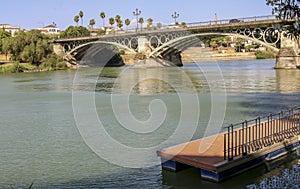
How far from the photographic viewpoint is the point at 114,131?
17.2 m

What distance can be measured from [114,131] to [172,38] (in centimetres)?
4783

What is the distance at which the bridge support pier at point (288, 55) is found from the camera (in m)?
51.9

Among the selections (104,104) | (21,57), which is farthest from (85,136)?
(21,57)

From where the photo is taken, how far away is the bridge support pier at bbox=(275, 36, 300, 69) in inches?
2044

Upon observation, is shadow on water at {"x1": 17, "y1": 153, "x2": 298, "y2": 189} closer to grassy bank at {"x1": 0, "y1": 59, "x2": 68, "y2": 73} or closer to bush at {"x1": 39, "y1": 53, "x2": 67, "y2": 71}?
grassy bank at {"x1": 0, "y1": 59, "x2": 68, "y2": 73}

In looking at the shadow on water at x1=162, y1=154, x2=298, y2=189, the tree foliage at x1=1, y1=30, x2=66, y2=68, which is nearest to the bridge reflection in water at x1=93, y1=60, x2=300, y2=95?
the shadow on water at x1=162, y1=154, x2=298, y2=189

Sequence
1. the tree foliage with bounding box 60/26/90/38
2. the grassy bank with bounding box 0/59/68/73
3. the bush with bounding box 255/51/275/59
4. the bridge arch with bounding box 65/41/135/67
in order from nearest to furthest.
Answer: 1. the grassy bank with bounding box 0/59/68/73
2. the bridge arch with bounding box 65/41/135/67
3. the tree foliage with bounding box 60/26/90/38
4. the bush with bounding box 255/51/275/59

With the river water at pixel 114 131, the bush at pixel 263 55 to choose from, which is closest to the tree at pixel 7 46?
the river water at pixel 114 131

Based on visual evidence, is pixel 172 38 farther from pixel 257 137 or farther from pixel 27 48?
pixel 257 137

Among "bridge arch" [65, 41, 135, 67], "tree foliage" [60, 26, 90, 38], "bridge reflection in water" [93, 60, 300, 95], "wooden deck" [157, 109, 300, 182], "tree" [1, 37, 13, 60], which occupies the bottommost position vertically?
"bridge reflection in water" [93, 60, 300, 95]

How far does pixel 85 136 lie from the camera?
639 inches

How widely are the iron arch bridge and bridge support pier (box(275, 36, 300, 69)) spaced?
2.96 feet

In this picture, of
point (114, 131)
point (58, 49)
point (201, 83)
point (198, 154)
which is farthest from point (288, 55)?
point (58, 49)

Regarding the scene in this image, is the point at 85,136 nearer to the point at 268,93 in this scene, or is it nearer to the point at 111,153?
the point at 111,153
